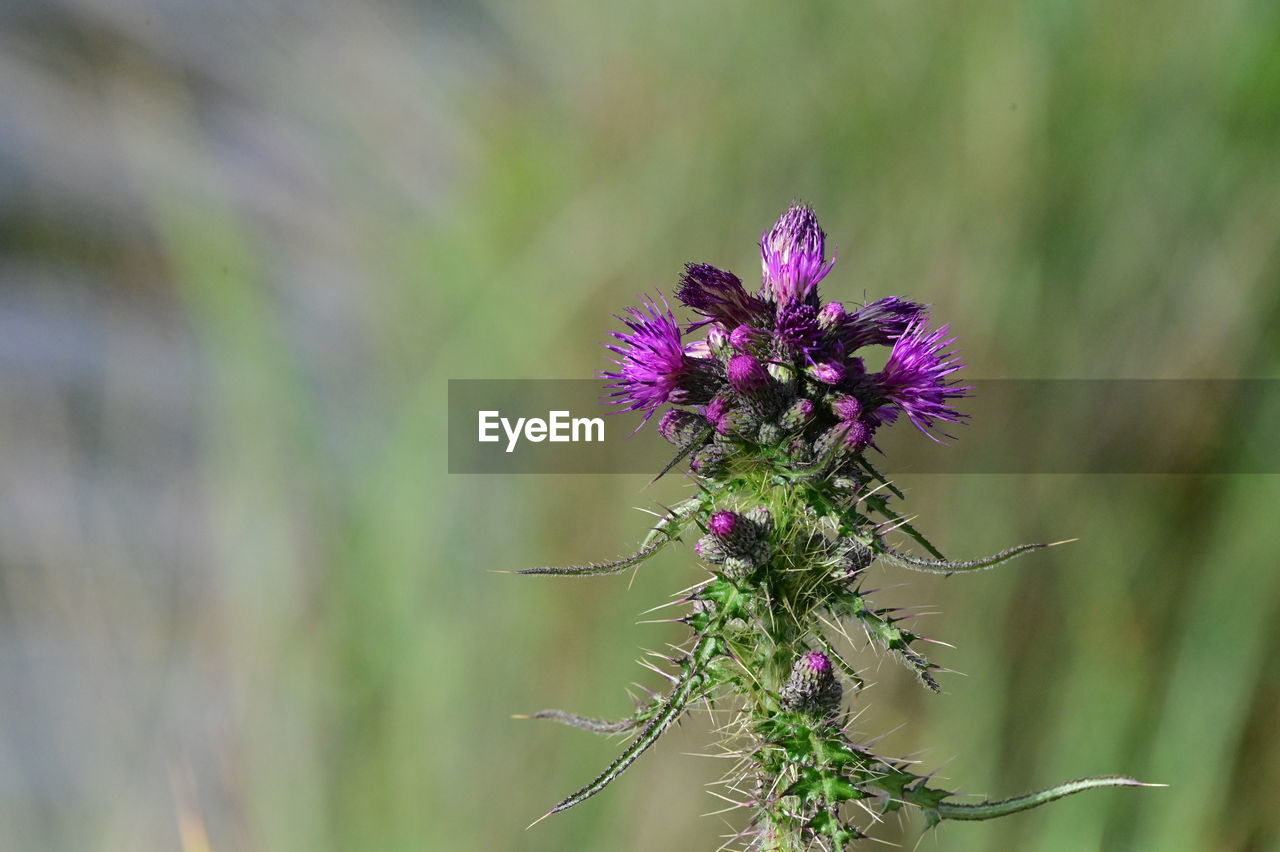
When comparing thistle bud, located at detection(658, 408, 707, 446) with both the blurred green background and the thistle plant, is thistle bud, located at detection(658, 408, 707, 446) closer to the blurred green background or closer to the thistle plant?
the thistle plant

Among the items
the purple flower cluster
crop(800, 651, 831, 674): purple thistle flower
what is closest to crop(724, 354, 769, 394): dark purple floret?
the purple flower cluster

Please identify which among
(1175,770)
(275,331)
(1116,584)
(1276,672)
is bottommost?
(1175,770)

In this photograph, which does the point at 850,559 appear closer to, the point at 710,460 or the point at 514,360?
the point at 710,460

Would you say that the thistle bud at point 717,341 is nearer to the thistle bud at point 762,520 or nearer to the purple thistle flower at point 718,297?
the purple thistle flower at point 718,297

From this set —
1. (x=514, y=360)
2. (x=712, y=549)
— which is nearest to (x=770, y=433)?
(x=712, y=549)

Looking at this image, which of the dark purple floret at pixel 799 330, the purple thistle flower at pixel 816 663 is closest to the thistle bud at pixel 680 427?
the dark purple floret at pixel 799 330

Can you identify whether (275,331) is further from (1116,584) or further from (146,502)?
(1116,584)

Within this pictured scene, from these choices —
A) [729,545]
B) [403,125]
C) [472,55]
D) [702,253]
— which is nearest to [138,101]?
[403,125]
